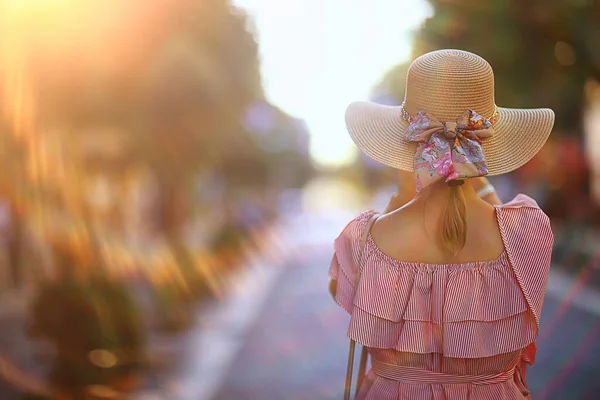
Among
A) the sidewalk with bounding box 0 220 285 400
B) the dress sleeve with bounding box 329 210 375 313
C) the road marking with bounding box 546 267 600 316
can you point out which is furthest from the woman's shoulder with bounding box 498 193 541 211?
the road marking with bounding box 546 267 600 316

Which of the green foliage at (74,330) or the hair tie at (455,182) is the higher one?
the hair tie at (455,182)

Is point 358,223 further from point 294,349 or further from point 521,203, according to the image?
point 294,349

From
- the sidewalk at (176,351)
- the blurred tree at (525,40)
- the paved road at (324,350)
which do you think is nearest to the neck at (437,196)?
the paved road at (324,350)

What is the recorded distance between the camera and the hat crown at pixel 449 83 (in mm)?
2061

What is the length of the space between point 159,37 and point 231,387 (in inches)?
200

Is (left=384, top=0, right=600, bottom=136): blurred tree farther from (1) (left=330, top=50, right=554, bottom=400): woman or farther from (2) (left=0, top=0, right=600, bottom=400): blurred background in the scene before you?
(1) (left=330, top=50, right=554, bottom=400): woman

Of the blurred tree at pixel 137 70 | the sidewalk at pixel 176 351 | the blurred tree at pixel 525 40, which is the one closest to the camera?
the sidewalk at pixel 176 351

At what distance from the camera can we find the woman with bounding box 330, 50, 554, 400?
201 centimetres

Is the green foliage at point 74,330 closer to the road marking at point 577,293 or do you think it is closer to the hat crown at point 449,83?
the hat crown at point 449,83

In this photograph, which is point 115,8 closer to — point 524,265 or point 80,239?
point 80,239

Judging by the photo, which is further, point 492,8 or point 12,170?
point 12,170

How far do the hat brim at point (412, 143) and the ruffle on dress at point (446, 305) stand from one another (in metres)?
0.19

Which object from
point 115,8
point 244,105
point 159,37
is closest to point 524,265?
point 115,8

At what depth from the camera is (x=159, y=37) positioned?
9.80 metres
